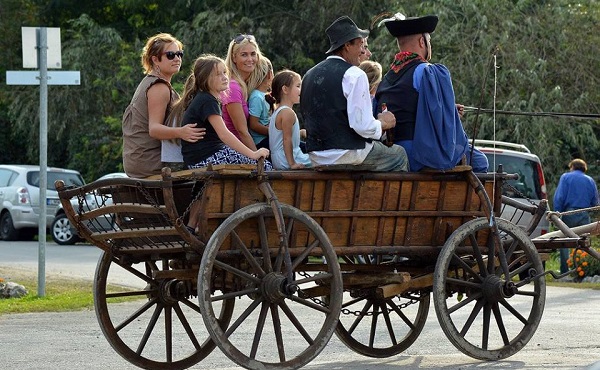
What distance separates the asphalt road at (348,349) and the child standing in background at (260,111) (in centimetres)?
163

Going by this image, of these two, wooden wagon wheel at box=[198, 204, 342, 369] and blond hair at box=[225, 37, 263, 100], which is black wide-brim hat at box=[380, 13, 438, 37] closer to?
blond hair at box=[225, 37, 263, 100]


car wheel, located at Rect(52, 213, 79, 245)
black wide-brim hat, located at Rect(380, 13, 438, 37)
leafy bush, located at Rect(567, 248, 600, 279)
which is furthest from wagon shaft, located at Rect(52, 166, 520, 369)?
car wheel, located at Rect(52, 213, 79, 245)

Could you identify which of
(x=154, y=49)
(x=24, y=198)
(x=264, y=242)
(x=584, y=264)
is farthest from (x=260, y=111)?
(x=24, y=198)

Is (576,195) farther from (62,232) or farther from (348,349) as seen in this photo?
(62,232)

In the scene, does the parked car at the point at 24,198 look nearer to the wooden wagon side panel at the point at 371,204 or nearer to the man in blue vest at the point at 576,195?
the man in blue vest at the point at 576,195

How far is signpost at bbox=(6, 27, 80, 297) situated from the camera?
1575 centimetres

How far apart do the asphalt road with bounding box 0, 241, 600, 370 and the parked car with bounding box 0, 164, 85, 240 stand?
16368 millimetres

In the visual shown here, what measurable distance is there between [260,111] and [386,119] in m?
0.99

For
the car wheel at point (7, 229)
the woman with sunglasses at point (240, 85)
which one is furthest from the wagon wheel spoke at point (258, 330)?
the car wheel at point (7, 229)

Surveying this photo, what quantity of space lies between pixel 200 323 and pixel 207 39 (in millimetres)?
19236

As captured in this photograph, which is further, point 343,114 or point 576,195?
point 576,195

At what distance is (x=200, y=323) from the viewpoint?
1266 cm

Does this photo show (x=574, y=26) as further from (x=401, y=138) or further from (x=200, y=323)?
(x=401, y=138)

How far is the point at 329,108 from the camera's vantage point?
29.5 feet
